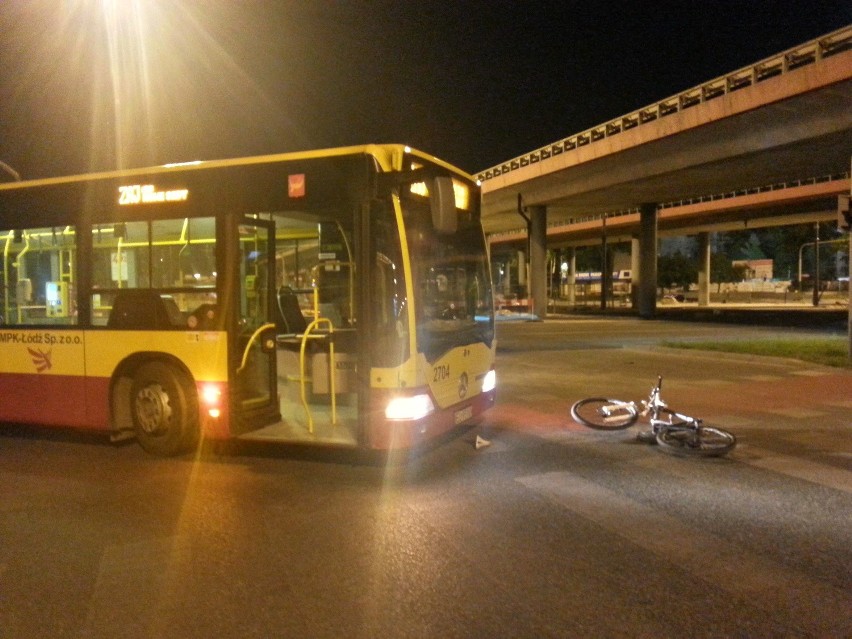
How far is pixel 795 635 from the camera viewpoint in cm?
421

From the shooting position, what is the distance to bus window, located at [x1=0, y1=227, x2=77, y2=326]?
8.76 metres

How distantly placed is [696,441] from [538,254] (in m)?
36.9

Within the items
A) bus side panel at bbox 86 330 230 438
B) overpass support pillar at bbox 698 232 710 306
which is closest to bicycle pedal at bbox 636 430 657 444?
bus side panel at bbox 86 330 230 438

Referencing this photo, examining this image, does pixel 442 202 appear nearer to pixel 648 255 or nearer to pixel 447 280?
pixel 447 280

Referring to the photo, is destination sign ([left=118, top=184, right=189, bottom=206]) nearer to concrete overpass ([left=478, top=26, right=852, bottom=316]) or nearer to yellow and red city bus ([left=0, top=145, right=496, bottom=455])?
yellow and red city bus ([left=0, top=145, right=496, bottom=455])

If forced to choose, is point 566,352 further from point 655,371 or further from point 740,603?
point 740,603

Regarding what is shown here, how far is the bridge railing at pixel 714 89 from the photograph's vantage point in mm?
21516

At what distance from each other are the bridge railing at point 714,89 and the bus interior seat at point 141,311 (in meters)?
20.2

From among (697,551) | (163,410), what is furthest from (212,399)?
(697,551)

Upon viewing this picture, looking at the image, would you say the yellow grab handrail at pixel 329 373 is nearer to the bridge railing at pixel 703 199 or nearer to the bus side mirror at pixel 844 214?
the bus side mirror at pixel 844 214

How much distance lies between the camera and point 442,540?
5.76m

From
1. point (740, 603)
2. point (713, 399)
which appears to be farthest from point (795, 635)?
point (713, 399)

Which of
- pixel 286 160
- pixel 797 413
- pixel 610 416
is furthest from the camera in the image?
pixel 797 413

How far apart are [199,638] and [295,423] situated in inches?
162
